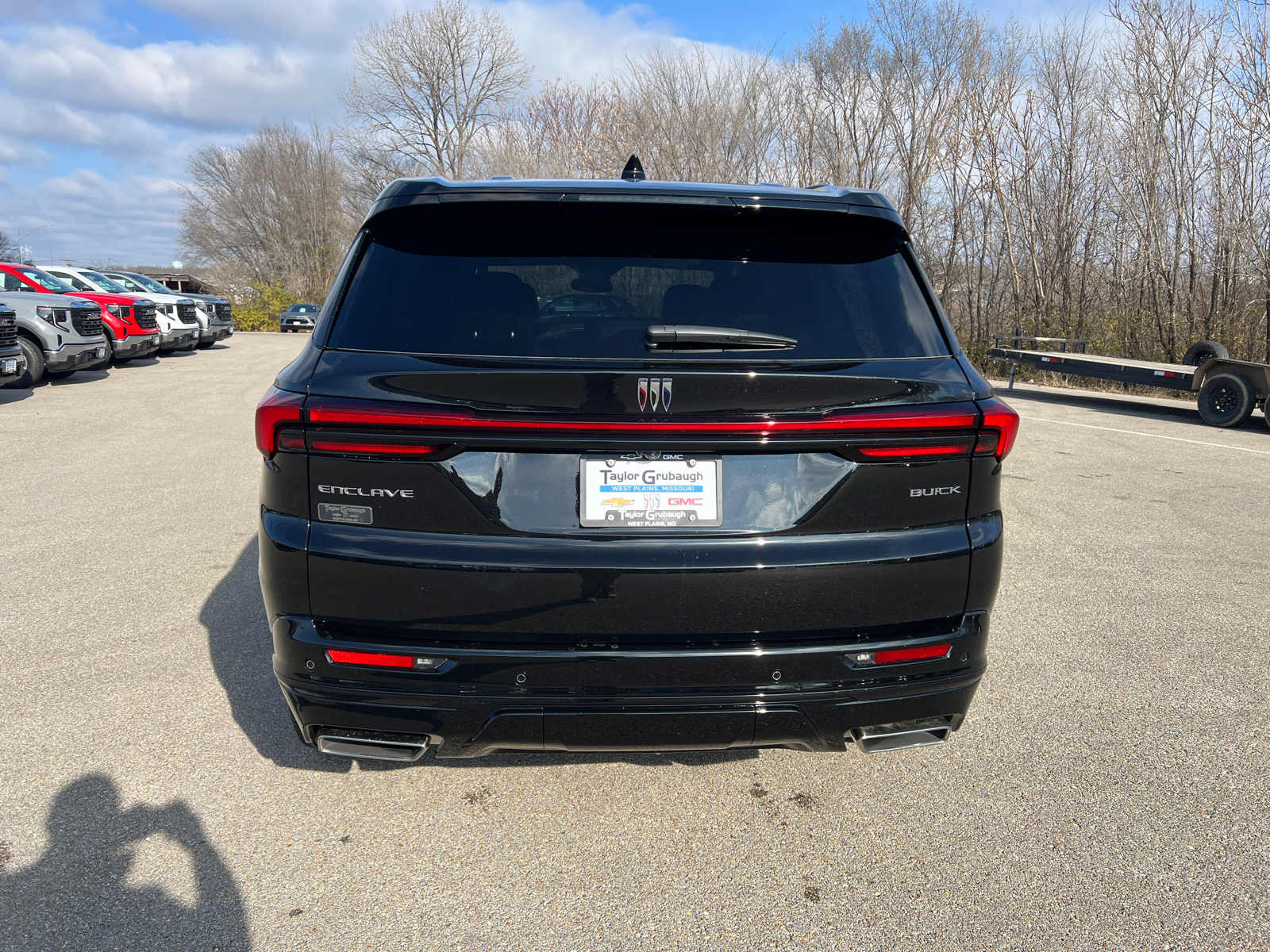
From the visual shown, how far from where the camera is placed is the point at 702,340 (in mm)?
2219

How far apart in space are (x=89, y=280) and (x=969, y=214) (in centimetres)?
2264

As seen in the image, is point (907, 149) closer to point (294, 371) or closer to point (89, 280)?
point (89, 280)

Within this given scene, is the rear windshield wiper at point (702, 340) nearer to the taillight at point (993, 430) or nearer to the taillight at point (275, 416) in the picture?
the taillight at point (993, 430)

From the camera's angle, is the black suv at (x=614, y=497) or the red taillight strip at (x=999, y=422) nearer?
the black suv at (x=614, y=497)

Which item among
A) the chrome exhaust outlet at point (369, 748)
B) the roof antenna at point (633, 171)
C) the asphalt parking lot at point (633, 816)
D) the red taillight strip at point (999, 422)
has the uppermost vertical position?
the roof antenna at point (633, 171)

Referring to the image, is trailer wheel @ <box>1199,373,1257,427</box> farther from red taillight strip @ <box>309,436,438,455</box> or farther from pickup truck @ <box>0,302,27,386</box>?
pickup truck @ <box>0,302,27,386</box>

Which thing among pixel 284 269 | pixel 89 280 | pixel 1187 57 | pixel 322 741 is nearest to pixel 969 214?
pixel 1187 57

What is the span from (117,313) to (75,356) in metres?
3.48

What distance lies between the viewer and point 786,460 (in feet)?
7.19

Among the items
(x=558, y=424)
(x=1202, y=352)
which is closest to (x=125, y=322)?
(x=558, y=424)

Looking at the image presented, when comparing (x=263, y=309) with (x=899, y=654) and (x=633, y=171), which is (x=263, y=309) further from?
(x=899, y=654)

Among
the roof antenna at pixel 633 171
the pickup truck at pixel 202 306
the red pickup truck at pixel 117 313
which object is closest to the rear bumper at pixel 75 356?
the red pickup truck at pixel 117 313

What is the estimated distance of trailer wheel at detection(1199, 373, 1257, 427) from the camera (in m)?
11.9

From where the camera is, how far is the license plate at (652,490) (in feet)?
7.05
